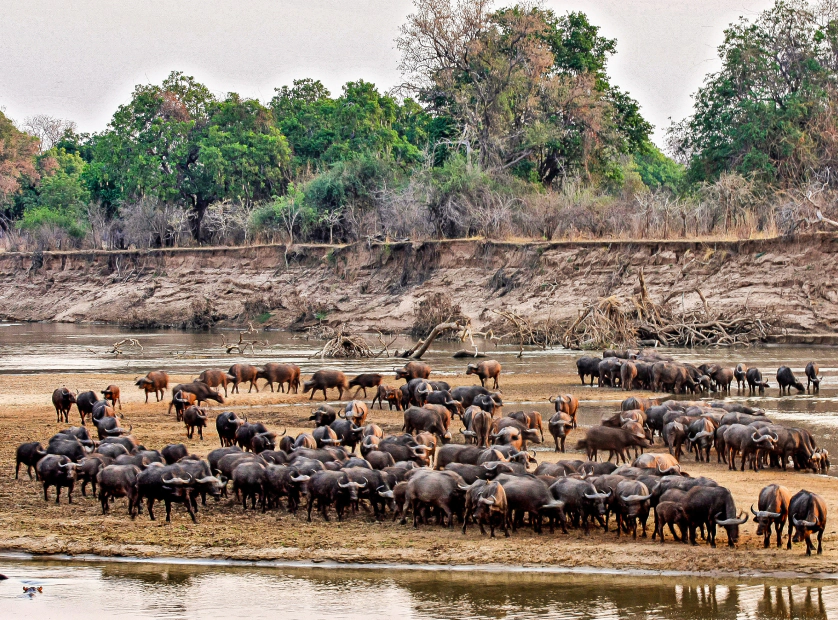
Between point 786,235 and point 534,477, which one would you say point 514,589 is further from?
point 786,235

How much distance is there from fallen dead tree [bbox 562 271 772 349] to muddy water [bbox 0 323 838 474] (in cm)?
112

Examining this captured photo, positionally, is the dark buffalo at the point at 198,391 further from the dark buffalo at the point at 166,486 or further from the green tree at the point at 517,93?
the green tree at the point at 517,93

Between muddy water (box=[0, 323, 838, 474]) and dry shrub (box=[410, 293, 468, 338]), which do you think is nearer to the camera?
muddy water (box=[0, 323, 838, 474])

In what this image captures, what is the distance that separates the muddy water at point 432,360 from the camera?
22047 mm

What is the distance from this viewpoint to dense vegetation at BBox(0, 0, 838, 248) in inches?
2025

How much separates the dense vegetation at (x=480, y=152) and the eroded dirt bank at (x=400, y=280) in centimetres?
189

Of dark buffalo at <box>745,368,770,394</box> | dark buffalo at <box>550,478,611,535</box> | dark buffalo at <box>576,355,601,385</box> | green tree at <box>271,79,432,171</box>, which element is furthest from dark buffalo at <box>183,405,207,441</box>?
green tree at <box>271,79,432,171</box>

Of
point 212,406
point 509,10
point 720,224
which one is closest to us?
point 212,406

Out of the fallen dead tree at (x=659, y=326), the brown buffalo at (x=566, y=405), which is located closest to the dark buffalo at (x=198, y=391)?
the brown buffalo at (x=566, y=405)

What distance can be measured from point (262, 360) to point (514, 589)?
79.3 ft

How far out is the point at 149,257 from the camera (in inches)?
2466

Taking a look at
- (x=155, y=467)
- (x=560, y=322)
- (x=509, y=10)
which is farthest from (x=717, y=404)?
(x=509, y=10)

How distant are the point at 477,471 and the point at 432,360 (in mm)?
20576

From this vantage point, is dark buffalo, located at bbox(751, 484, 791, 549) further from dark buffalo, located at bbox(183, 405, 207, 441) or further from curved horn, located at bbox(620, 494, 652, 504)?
dark buffalo, located at bbox(183, 405, 207, 441)
